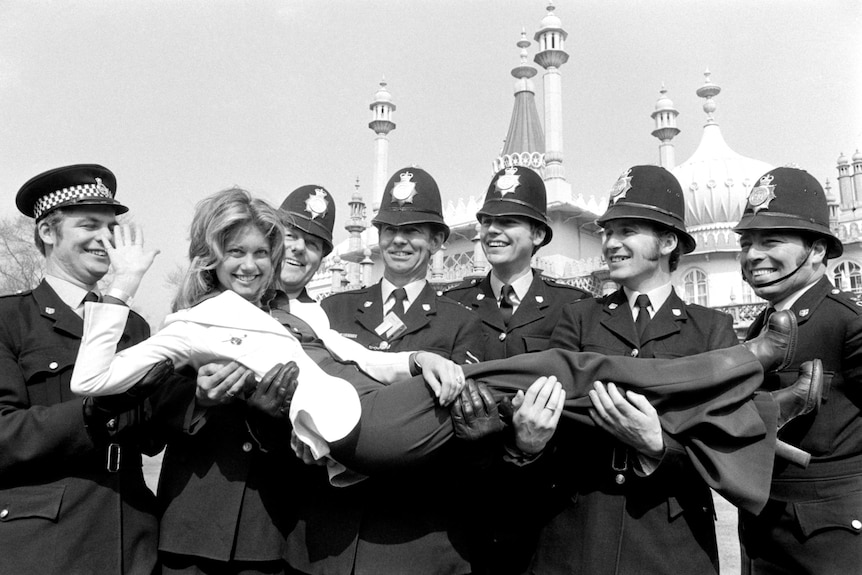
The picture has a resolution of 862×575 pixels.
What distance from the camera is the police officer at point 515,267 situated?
14.3 ft

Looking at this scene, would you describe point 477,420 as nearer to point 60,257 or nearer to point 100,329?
point 100,329

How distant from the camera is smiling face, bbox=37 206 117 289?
10.3 ft

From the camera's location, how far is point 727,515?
31.5 ft

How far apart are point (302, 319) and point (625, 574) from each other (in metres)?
1.78

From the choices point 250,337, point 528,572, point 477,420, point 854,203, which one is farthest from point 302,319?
point 854,203

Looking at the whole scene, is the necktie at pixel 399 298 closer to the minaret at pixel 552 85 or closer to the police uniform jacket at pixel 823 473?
the police uniform jacket at pixel 823 473

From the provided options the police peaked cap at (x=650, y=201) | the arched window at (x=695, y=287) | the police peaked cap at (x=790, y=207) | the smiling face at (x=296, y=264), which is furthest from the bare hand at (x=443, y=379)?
the arched window at (x=695, y=287)

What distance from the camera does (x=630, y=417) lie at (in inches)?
106

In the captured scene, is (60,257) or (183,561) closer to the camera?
(183,561)

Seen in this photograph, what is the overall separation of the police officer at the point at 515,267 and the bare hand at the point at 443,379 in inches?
62.0

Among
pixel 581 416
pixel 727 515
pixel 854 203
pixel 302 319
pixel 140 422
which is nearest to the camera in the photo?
pixel 581 416

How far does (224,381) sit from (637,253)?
204cm

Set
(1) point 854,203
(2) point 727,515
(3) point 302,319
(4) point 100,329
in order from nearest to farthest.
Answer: (4) point 100,329 → (3) point 302,319 → (2) point 727,515 → (1) point 854,203

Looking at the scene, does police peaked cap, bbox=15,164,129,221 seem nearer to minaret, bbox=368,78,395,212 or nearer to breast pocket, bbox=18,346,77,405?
breast pocket, bbox=18,346,77,405
